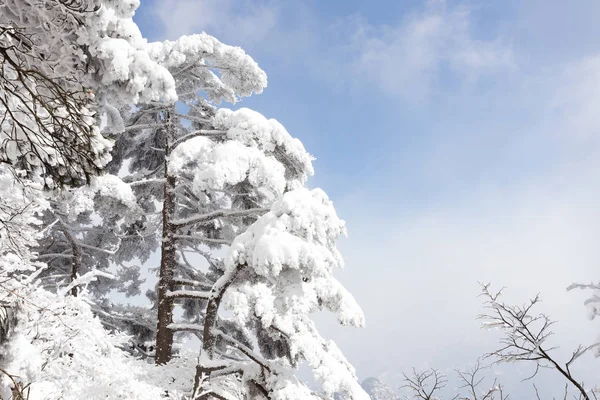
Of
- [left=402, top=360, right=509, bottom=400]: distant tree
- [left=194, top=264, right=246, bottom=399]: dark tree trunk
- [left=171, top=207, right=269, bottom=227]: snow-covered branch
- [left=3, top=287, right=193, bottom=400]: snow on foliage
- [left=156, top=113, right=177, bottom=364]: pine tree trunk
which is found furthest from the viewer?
[left=171, top=207, right=269, bottom=227]: snow-covered branch

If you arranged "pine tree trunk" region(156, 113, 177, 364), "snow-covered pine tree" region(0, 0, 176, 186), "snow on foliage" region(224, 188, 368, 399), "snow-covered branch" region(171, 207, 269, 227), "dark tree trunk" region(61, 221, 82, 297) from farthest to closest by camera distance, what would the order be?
"dark tree trunk" region(61, 221, 82, 297)
"snow-covered branch" region(171, 207, 269, 227)
"pine tree trunk" region(156, 113, 177, 364)
"snow on foliage" region(224, 188, 368, 399)
"snow-covered pine tree" region(0, 0, 176, 186)

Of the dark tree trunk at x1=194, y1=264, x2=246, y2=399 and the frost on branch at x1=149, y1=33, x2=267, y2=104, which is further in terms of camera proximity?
the frost on branch at x1=149, y1=33, x2=267, y2=104

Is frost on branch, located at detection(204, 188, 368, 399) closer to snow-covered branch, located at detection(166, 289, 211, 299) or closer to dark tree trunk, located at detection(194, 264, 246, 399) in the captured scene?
dark tree trunk, located at detection(194, 264, 246, 399)

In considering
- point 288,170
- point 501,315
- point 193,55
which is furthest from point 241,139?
point 501,315

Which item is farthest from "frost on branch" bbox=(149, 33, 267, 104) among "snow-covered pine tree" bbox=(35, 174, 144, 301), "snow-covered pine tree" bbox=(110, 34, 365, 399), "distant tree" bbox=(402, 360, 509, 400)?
"distant tree" bbox=(402, 360, 509, 400)

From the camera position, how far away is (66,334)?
6102mm

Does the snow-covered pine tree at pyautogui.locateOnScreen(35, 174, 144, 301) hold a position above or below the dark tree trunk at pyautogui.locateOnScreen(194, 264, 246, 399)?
above

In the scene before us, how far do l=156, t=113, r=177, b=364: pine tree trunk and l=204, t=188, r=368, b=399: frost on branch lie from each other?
8.74 ft

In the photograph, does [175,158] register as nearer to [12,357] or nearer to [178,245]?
[178,245]

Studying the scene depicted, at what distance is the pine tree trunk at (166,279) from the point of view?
32.3 feet

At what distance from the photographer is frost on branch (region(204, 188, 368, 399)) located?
7.11m

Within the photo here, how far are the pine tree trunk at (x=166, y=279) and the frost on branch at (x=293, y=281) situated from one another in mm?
2662

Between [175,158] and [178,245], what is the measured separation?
354 cm

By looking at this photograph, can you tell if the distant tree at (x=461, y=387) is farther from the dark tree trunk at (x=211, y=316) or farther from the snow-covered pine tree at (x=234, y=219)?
the dark tree trunk at (x=211, y=316)
